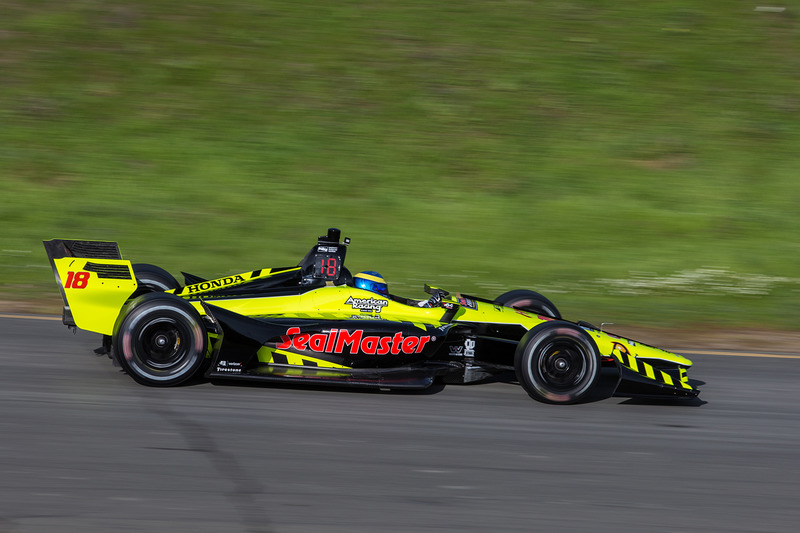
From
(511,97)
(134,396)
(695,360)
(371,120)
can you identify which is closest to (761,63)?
(511,97)

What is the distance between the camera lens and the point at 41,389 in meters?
6.71

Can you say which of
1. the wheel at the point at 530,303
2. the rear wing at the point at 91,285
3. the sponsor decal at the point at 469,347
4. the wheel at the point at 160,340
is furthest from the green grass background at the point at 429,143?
the wheel at the point at 160,340

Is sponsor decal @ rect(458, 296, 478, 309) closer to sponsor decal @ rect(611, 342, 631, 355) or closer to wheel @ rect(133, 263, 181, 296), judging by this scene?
sponsor decal @ rect(611, 342, 631, 355)

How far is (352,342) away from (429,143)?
9.90 metres

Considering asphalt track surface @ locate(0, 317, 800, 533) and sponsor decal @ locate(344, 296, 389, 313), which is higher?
sponsor decal @ locate(344, 296, 389, 313)

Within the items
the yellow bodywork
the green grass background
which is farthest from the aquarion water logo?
the green grass background

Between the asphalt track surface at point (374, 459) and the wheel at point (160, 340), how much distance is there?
18 centimetres

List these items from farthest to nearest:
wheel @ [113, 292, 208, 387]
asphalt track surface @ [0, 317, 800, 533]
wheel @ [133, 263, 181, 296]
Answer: wheel @ [133, 263, 181, 296] → wheel @ [113, 292, 208, 387] → asphalt track surface @ [0, 317, 800, 533]

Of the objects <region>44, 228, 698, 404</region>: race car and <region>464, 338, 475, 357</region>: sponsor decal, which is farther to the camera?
<region>464, 338, 475, 357</region>: sponsor decal

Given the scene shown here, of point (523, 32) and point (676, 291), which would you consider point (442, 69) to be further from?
point (676, 291)

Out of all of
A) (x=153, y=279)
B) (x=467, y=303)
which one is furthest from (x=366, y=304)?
(x=153, y=279)

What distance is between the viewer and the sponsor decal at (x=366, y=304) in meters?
7.00

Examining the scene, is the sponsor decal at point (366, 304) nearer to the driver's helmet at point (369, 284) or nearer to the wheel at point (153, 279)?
the driver's helmet at point (369, 284)

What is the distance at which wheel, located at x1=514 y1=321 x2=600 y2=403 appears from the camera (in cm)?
667
